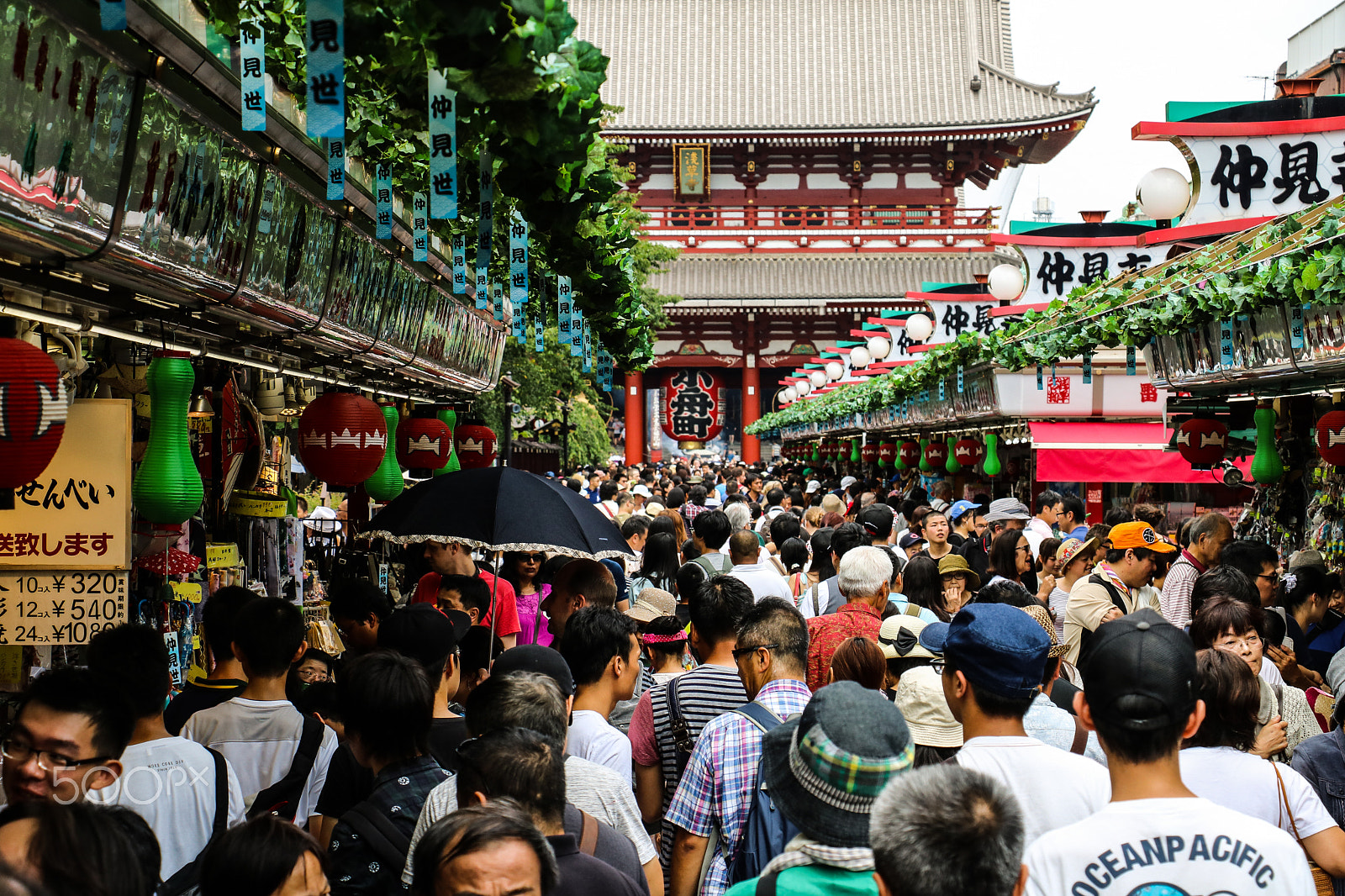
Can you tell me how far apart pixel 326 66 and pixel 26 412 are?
1309 mm

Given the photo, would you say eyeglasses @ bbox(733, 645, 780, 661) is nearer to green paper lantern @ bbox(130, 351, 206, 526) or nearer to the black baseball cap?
the black baseball cap

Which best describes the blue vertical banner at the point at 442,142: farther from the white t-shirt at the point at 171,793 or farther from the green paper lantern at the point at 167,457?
the white t-shirt at the point at 171,793

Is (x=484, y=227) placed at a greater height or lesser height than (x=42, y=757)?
greater

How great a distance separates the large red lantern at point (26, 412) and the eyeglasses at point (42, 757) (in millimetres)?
732

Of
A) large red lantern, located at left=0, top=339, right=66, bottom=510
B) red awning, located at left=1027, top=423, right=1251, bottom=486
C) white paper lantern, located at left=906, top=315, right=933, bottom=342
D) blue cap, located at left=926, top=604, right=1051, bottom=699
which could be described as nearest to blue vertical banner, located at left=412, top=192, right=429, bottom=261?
large red lantern, located at left=0, top=339, right=66, bottom=510

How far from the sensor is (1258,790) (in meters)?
3.10

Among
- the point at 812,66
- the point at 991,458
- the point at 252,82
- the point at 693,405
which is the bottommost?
the point at 991,458

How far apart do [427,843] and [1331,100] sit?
310 inches

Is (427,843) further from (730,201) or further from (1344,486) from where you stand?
(730,201)

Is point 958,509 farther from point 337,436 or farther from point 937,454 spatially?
point 337,436

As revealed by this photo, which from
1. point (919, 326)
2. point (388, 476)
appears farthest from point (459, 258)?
point (919, 326)

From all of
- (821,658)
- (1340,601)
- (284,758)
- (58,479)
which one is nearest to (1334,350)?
(1340,601)

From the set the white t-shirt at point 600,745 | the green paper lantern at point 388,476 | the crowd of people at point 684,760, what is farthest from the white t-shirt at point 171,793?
the green paper lantern at point 388,476

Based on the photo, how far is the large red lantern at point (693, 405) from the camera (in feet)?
101
